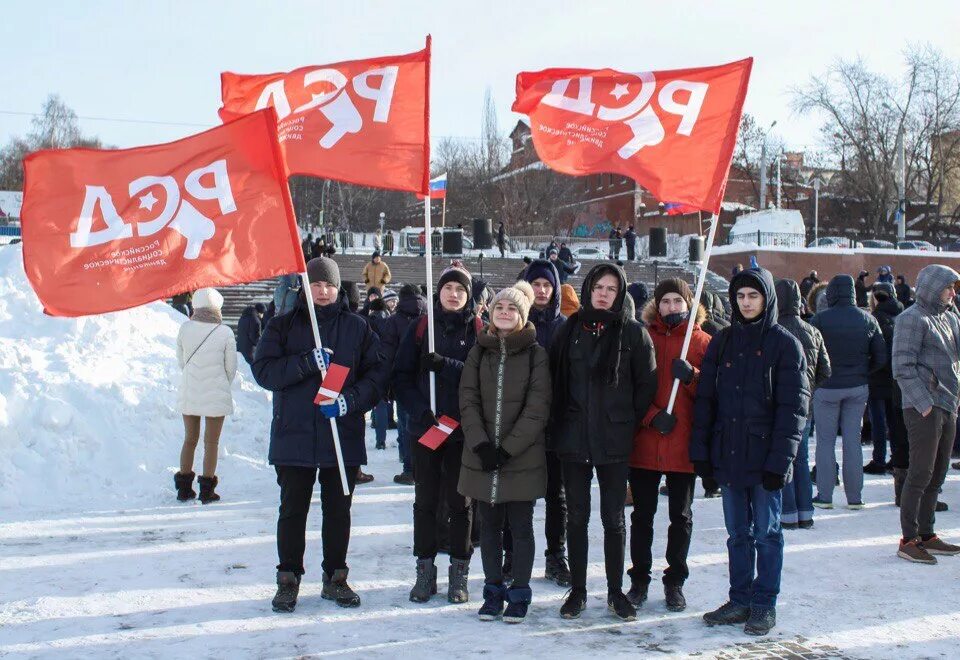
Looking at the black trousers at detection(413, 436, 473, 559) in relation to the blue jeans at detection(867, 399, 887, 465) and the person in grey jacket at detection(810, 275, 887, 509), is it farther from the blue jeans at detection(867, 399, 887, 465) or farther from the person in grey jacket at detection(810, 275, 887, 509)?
the blue jeans at detection(867, 399, 887, 465)

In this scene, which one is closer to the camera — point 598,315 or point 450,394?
point 598,315

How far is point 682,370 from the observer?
508 cm

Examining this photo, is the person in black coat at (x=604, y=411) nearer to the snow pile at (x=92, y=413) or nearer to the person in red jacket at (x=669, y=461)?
the person in red jacket at (x=669, y=461)

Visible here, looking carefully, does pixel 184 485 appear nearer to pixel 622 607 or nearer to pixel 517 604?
pixel 517 604

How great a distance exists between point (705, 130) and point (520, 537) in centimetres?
283

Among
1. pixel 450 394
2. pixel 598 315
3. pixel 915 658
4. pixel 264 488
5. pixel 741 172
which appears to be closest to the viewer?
pixel 915 658

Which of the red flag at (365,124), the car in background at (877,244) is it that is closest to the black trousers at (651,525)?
the red flag at (365,124)

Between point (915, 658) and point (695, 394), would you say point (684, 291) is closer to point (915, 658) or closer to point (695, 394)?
point (695, 394)

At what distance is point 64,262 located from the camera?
518 centimetres

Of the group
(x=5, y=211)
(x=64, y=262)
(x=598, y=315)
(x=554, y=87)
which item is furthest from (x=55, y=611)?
(x=5, y=211)

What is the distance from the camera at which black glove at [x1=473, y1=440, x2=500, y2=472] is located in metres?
4.97

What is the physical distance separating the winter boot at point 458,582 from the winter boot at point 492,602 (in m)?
0.29

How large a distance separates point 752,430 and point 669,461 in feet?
1.81

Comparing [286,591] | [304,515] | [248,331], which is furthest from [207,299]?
[286,591]
